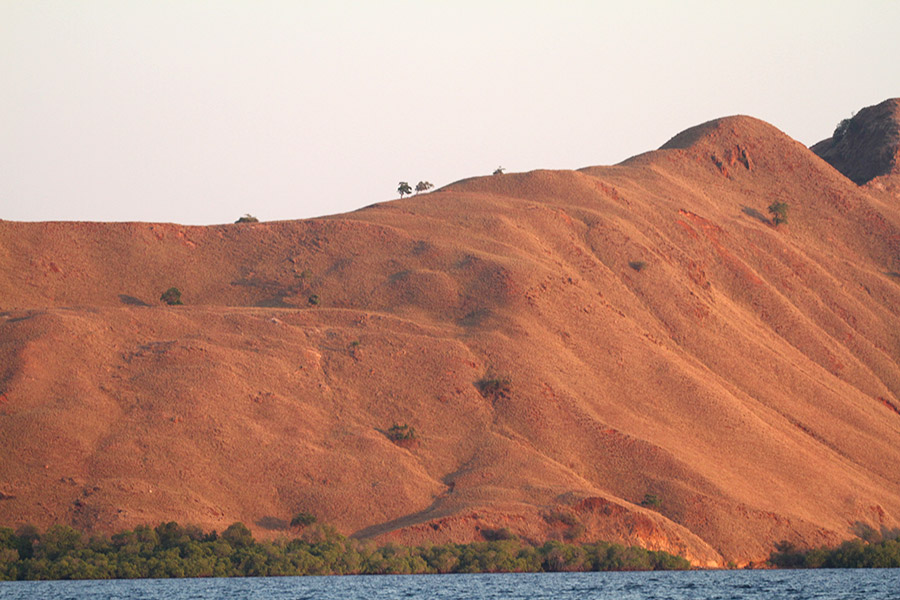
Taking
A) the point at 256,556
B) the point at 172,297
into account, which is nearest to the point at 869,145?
the point at 172,297

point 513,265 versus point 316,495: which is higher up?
point 513,265

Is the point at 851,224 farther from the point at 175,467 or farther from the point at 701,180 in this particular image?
the point at 175,467

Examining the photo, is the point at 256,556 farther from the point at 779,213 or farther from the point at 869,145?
the point at 869,145

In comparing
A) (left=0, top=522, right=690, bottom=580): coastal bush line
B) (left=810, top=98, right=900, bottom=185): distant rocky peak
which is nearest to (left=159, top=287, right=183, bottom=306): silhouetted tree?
(left=0, top=522, right=690, bottom=580): coastal bush line

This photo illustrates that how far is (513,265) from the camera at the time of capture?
104 metres

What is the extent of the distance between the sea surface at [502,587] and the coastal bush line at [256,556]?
1205 millimetres

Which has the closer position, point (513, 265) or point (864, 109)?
point (513, 265)

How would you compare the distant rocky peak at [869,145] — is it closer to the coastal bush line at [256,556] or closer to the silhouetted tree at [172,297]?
the silhouetted tree at [172,297]

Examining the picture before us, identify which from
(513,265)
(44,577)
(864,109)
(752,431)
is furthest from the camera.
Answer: (864,109)

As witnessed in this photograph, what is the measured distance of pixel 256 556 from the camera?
6769 centimetres

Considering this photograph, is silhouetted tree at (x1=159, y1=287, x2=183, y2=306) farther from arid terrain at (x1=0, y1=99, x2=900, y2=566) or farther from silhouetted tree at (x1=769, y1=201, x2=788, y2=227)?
silhouetted tree at (x1=769, y1=201, x2=788, y2=227)

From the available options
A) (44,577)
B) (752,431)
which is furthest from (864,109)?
(44,577)

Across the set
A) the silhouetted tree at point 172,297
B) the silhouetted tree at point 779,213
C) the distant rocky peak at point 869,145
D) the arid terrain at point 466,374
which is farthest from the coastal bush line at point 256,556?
the distant rocky peak at point 869,145

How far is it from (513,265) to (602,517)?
3221 cm
